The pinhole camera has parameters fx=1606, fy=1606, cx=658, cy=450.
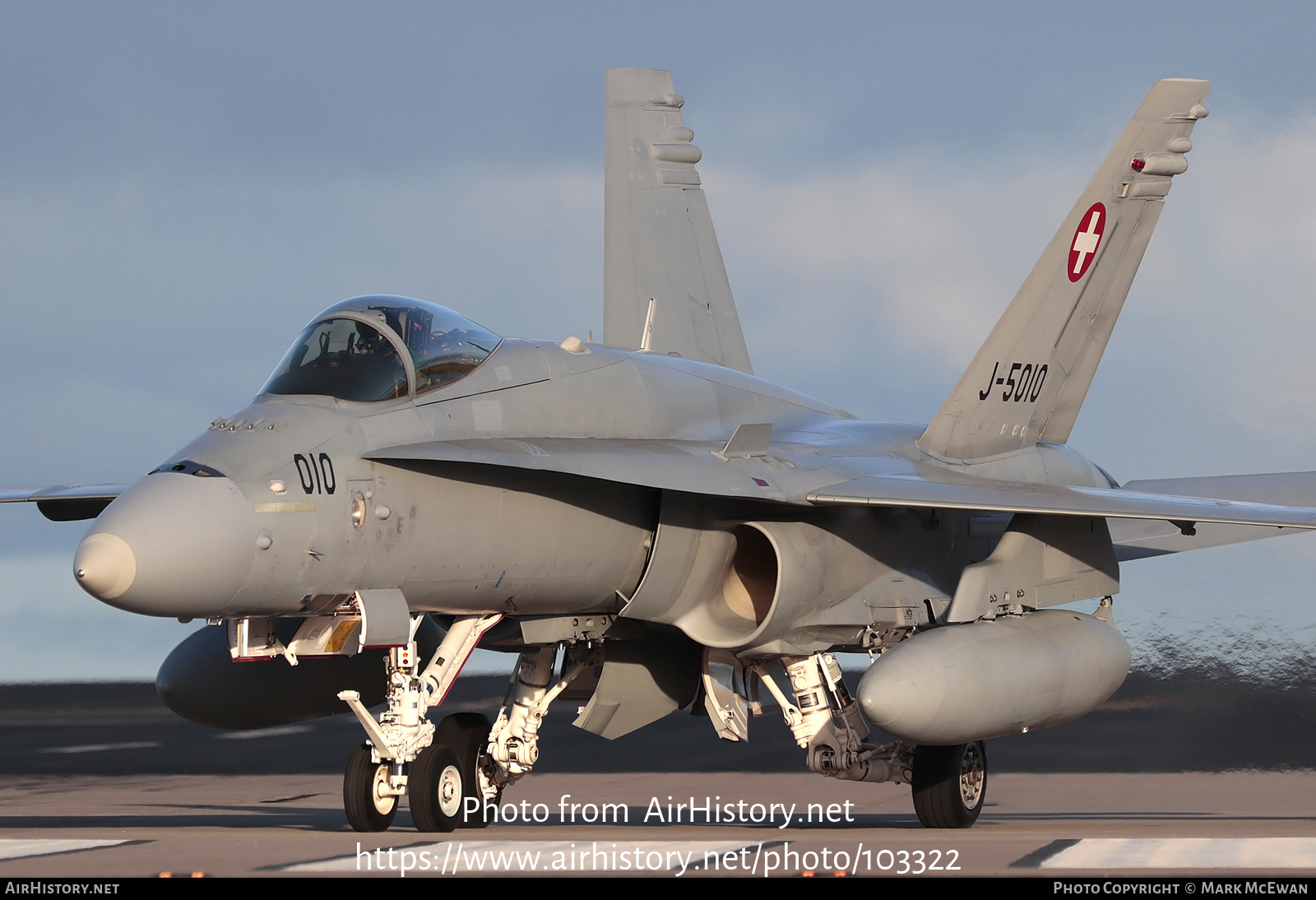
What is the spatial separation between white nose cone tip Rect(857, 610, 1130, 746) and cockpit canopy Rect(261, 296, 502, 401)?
286 cm

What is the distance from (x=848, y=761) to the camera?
1044 centimetres

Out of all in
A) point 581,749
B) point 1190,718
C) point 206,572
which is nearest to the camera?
point 206,572

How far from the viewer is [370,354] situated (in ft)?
26.9

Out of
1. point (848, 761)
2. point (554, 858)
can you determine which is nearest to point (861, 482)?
Answer: point (848, 761)

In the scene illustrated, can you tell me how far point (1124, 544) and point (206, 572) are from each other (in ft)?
26.2

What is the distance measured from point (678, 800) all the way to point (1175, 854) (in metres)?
7.29

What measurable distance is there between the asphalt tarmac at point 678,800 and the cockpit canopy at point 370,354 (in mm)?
2250

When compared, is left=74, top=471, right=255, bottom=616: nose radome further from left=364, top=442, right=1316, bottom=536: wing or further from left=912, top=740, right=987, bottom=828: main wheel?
left=912, top=740, right=987, bottom=828: main wheel

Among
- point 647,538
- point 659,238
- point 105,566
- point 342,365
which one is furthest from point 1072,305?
point 105,566

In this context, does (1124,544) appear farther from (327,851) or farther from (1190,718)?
(327,851)

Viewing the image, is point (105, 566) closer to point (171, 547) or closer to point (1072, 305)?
point (171, 547)

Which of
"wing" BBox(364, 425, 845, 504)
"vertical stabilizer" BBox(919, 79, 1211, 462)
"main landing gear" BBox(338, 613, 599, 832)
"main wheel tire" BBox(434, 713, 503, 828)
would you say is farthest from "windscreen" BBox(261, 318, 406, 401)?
"vertical stabilizer" BBox(919, 79, 1211, 462)

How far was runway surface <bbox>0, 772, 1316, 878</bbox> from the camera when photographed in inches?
273

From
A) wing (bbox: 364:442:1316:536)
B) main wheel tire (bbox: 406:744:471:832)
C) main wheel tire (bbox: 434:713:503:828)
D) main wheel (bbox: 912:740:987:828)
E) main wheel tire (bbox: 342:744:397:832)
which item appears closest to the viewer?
wing (bbox: 364:442:1316:536)
